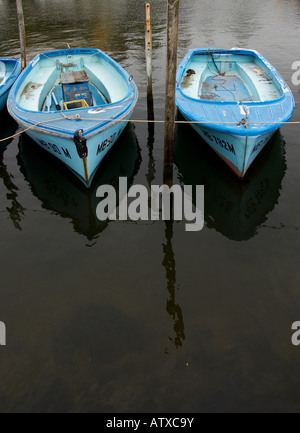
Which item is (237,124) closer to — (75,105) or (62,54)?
(75,105)

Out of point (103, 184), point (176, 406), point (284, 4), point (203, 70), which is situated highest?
point (284, 4)

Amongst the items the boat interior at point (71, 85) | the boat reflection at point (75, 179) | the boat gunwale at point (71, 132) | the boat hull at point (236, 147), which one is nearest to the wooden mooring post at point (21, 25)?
the boat interior at point (71, 85)

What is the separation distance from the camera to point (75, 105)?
1275 centimetres

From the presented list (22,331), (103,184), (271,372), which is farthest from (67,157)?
(271,372)

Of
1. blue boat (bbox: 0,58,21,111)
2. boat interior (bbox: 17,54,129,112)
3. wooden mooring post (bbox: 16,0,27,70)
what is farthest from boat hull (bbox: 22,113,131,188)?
wooden mooring post (bbox: 16,0,27,70)

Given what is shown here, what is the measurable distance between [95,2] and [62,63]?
29.9m

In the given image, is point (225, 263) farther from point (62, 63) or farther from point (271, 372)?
point (62, 63)

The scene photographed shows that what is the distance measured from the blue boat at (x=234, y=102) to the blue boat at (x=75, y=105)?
2.58 meters

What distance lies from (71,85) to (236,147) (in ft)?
25.8

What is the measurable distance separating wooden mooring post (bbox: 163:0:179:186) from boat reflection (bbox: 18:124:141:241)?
1.77 m

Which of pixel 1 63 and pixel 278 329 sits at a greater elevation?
pixel 1 63

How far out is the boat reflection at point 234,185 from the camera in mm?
9383

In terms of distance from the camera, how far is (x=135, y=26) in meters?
30.5

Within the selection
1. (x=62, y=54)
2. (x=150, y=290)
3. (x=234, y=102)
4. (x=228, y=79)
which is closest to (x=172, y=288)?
(x=150, y=290)
